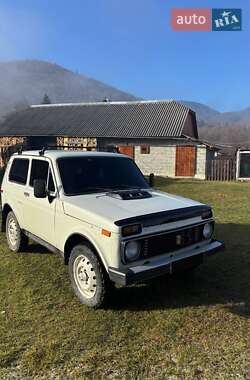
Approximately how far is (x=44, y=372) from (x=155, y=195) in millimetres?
2863

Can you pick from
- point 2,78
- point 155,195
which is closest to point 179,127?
point 155,195

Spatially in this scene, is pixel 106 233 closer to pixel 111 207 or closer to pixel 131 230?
pixel 131 230

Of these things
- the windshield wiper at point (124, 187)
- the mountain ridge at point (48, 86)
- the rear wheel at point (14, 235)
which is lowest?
the rear wheel at point (14, 235)

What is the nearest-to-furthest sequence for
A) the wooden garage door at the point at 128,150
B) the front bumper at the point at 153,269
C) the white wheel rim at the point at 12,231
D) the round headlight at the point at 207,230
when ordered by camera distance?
the front bumper at the point at 153,269 < the round headlight at the point at 207,230 < the white wheel rim at the point at 12,231 < the wooden garage door at the point at 128,150

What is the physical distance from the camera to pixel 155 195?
545cm

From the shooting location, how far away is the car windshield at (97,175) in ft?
17.8

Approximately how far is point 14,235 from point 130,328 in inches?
144

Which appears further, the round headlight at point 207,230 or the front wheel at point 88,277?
the round headlight at point 207,230

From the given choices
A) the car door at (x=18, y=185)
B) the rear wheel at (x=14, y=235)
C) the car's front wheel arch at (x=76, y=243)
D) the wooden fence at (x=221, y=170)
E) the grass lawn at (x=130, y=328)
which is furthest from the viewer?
the wooden fence at (x=221, y=170)

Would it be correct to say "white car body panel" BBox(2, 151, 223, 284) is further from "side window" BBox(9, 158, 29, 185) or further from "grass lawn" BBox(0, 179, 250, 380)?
"grass lawn" BBox(0, 179, 250, 380)

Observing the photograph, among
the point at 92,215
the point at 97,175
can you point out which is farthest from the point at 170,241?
the point at 97,175

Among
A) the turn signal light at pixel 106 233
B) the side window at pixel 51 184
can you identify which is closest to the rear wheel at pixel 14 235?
the side window at pixel 51 184

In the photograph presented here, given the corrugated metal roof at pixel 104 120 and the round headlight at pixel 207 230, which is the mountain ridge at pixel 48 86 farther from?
the round headlight at pixel 207 230

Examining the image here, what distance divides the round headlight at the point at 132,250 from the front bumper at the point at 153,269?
0.12 m
